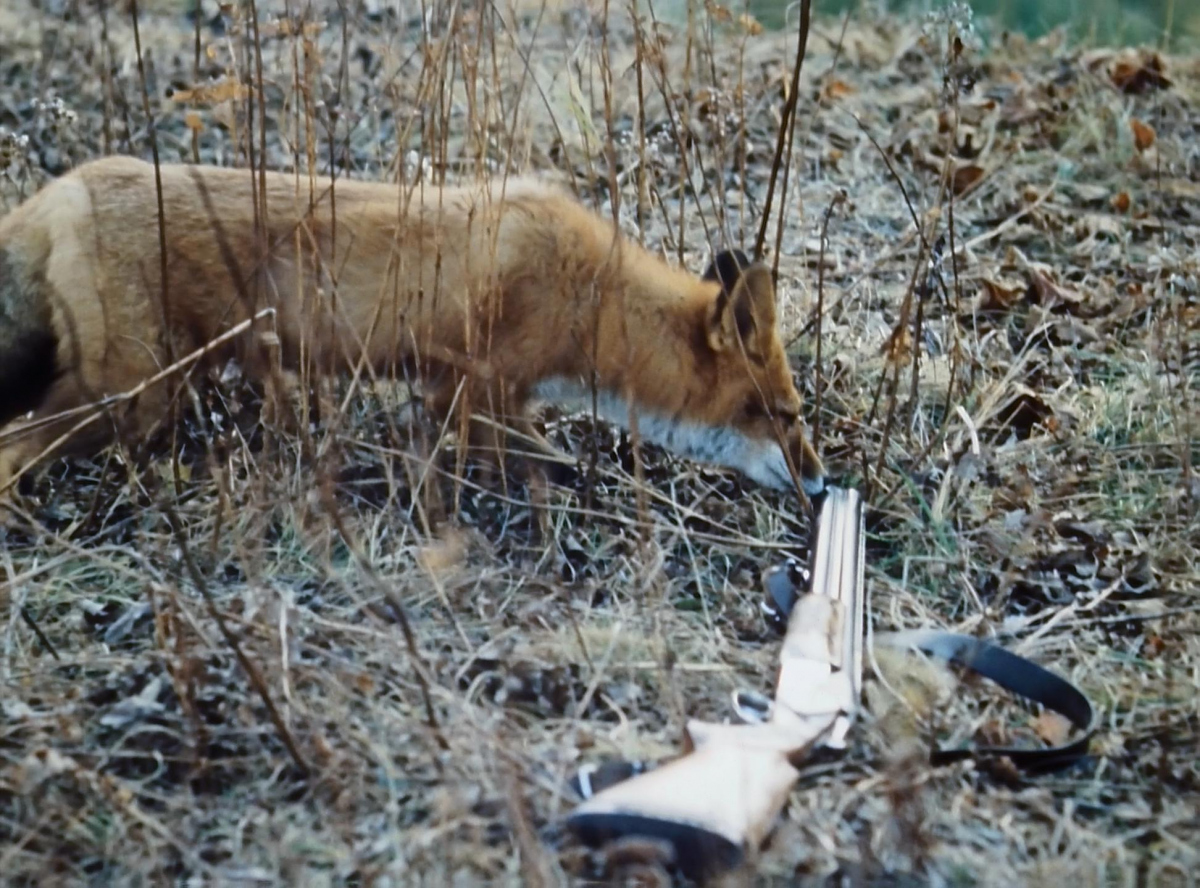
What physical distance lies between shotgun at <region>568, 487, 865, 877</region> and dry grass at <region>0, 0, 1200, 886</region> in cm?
19

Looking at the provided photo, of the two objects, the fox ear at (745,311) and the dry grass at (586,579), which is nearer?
the dry grass at (586,579)

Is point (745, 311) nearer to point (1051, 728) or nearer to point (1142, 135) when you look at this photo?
point (1051, 728)

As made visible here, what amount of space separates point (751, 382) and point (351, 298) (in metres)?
1.56

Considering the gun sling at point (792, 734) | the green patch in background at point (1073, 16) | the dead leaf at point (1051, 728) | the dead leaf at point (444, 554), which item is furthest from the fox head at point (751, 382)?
the green patch in background at point (1073, 16)

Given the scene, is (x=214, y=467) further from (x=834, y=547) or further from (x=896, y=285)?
(x=896, y=285)

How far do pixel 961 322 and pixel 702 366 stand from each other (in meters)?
1.62

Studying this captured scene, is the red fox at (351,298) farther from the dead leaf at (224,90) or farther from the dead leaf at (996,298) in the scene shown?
the dead leaf at (996,298)

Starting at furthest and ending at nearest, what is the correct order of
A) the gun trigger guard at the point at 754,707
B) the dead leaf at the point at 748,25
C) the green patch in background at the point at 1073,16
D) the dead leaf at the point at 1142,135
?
1. the green patch in background at the point at 1073,16
2. the dead leaf at the point at 1142,135
3. the dead leaf at the point at 748,25
4. the gun trigger guard at the point at 754,707

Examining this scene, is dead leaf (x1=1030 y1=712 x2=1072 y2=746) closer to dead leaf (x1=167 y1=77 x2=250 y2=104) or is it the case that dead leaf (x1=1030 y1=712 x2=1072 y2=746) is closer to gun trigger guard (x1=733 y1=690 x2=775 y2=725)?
gun trigger guard (x1=733 y1=690 x2=775 y2=725)

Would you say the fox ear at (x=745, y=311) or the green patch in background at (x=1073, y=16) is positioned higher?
the green patch in background at (x=1073, y=16)

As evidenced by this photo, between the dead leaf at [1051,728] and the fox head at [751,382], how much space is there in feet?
4.35

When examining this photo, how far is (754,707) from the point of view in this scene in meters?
3.14

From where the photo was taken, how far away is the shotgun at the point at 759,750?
7.66 ft

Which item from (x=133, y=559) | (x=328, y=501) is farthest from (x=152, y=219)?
(x=328, y=501)
